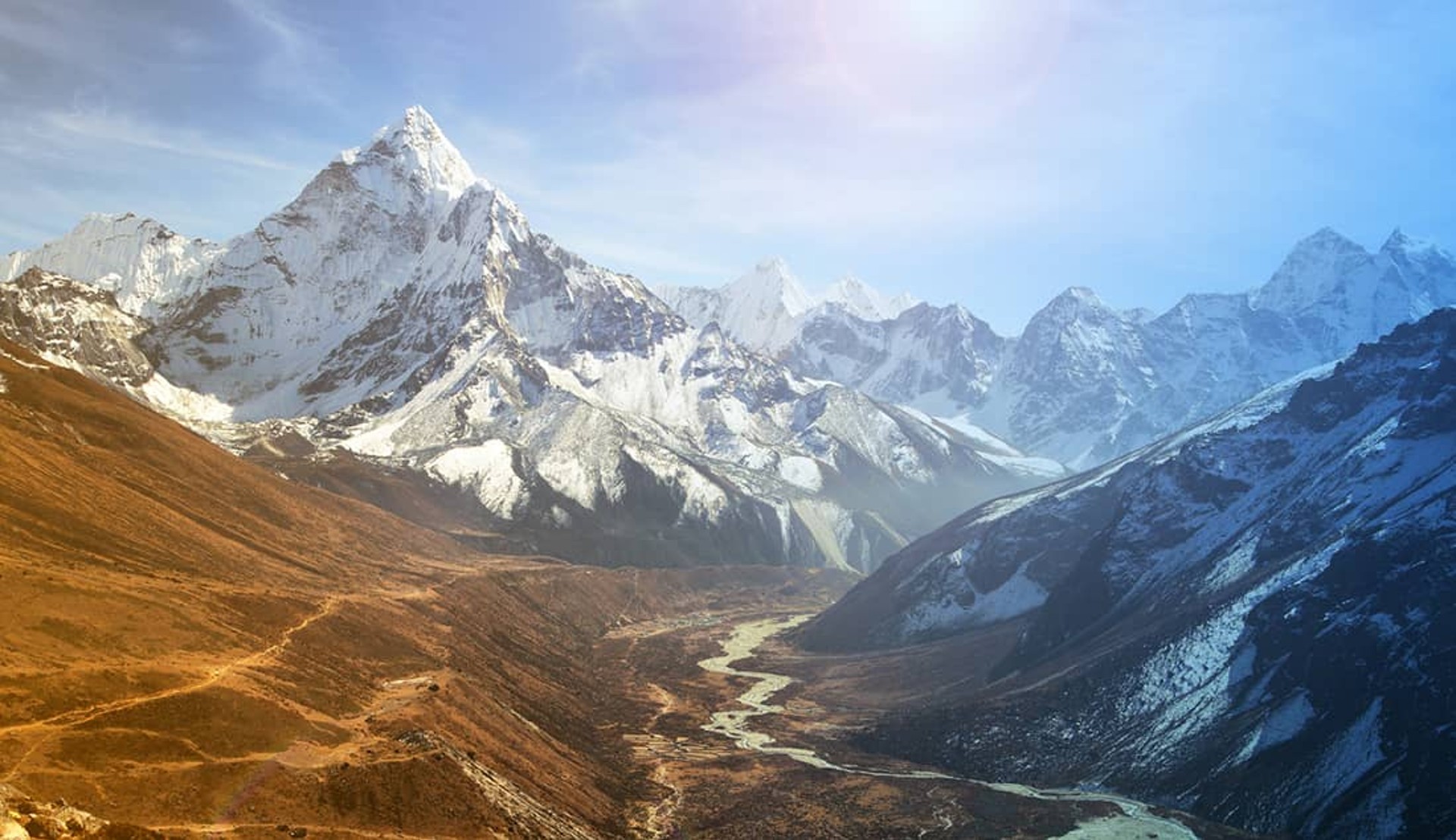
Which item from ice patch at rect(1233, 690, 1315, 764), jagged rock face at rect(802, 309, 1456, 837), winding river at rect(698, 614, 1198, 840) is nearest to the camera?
winding river at rect(698, 614, 1198, 840)

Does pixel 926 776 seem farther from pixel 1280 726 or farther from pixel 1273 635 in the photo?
pixel 1273 635

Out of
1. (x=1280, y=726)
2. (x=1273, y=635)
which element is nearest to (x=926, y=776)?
(x=1280, y=726)

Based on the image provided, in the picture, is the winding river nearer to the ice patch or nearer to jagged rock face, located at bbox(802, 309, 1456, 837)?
jagged rock face, located at bbox(802, 309, 1456, 837)

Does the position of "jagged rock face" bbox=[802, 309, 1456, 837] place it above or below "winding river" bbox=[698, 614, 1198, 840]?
above

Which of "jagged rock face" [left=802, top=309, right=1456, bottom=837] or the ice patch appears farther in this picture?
the ice patch

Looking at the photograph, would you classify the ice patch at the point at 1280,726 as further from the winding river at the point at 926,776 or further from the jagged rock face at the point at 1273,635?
the winding river at the point at 926,776

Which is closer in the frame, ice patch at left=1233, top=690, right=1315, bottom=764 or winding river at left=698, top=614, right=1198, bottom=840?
winding river at left=698, top=614, right=1198, bottom=840

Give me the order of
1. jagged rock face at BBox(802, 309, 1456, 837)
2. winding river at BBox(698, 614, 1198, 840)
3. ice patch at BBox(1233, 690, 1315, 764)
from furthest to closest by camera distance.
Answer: ice patch at BBox(1233, 690, 1315, 764) < jagged rock face at BBox(802, 309, 1456, 837) < winding river at BBox(698, 614, 1198, 840)

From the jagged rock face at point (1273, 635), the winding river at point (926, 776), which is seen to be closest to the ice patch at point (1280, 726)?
the jagged rock face at point (1273, 635)

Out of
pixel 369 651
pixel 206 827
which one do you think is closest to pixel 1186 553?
pixel 369 651

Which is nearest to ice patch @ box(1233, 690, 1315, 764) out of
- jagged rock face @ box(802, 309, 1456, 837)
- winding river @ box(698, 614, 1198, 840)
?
jagged rock face @ box(802, 309, 1456, 837)
